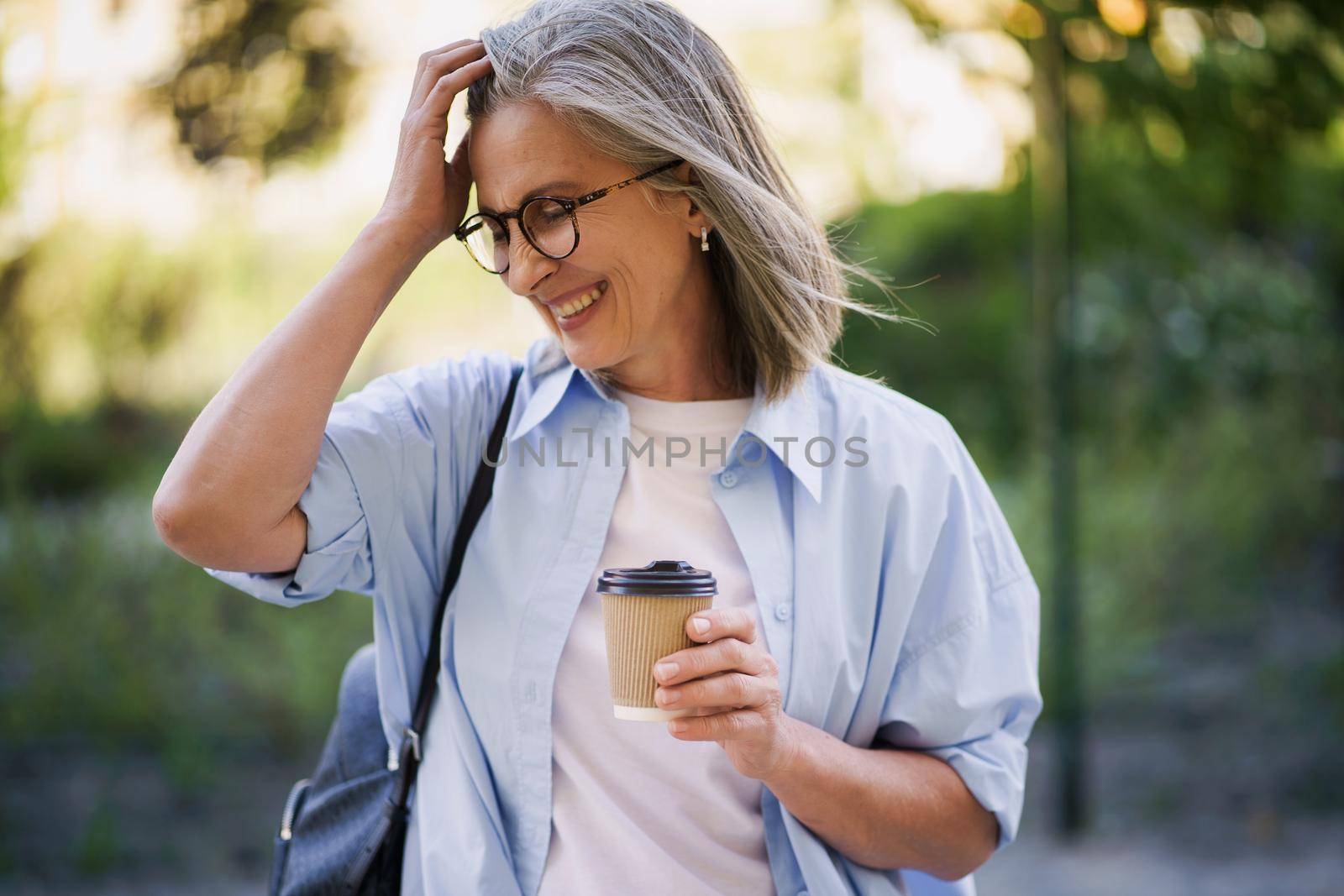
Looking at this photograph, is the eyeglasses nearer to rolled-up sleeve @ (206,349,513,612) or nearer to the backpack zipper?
rolled-up sleeve @ (206,349,513,612)

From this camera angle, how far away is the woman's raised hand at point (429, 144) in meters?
1.60

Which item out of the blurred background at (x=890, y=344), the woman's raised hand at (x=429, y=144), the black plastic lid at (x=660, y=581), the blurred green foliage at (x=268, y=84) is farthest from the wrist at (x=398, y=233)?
the blurred green foliage at (x=268, y=84)

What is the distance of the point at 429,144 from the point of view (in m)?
1.62

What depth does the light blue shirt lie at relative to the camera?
60.5 inches

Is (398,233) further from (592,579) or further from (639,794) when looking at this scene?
(639,794)

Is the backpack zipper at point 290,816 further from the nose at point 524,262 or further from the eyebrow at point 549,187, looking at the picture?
the eyebrow at point 549,187

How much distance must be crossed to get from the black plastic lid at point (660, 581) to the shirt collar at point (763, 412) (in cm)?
38

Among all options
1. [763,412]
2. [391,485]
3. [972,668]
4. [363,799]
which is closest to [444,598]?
[391,485]

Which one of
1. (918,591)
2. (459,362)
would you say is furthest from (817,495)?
(459,362)

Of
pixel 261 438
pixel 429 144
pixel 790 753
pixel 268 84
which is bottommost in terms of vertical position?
pixel 790 753

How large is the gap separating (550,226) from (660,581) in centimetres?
55

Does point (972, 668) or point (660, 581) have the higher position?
point (660, 581)

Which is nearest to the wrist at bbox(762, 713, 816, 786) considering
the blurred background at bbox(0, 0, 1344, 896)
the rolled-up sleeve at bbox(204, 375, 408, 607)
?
the rolled-up sleeve at bbox(204, 375, 408, 607)

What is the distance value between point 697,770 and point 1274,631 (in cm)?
372
